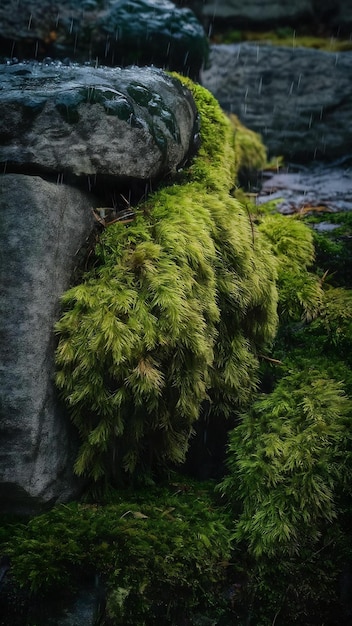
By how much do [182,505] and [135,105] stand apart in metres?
1.94

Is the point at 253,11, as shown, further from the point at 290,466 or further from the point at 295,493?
the point at 295,493

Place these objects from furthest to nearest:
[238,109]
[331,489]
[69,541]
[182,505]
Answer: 1. [238,109]
2. [182,505]
3. [331,489]
4. [69,541]

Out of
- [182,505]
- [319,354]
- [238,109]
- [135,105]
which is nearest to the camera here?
[182,505]

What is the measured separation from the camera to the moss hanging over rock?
87.1 inches

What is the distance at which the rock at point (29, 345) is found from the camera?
2191 millimetres

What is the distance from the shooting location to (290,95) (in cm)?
598

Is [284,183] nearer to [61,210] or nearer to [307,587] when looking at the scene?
[61,210]

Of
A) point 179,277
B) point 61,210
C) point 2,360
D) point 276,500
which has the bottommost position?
point 276,500

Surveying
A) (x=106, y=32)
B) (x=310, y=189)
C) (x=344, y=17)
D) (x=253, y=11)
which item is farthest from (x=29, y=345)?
(x=344, y=17)

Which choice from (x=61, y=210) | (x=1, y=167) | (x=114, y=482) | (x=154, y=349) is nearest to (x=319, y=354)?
(x=154, y=349)

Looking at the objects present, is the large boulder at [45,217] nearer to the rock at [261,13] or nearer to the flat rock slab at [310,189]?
the flat rock slab at [310,189]

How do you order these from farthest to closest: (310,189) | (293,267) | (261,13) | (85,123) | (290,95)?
(261,13), (290,95), (310,189), (293,267), (85,123)

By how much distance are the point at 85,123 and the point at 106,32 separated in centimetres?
229

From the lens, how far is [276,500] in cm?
219
